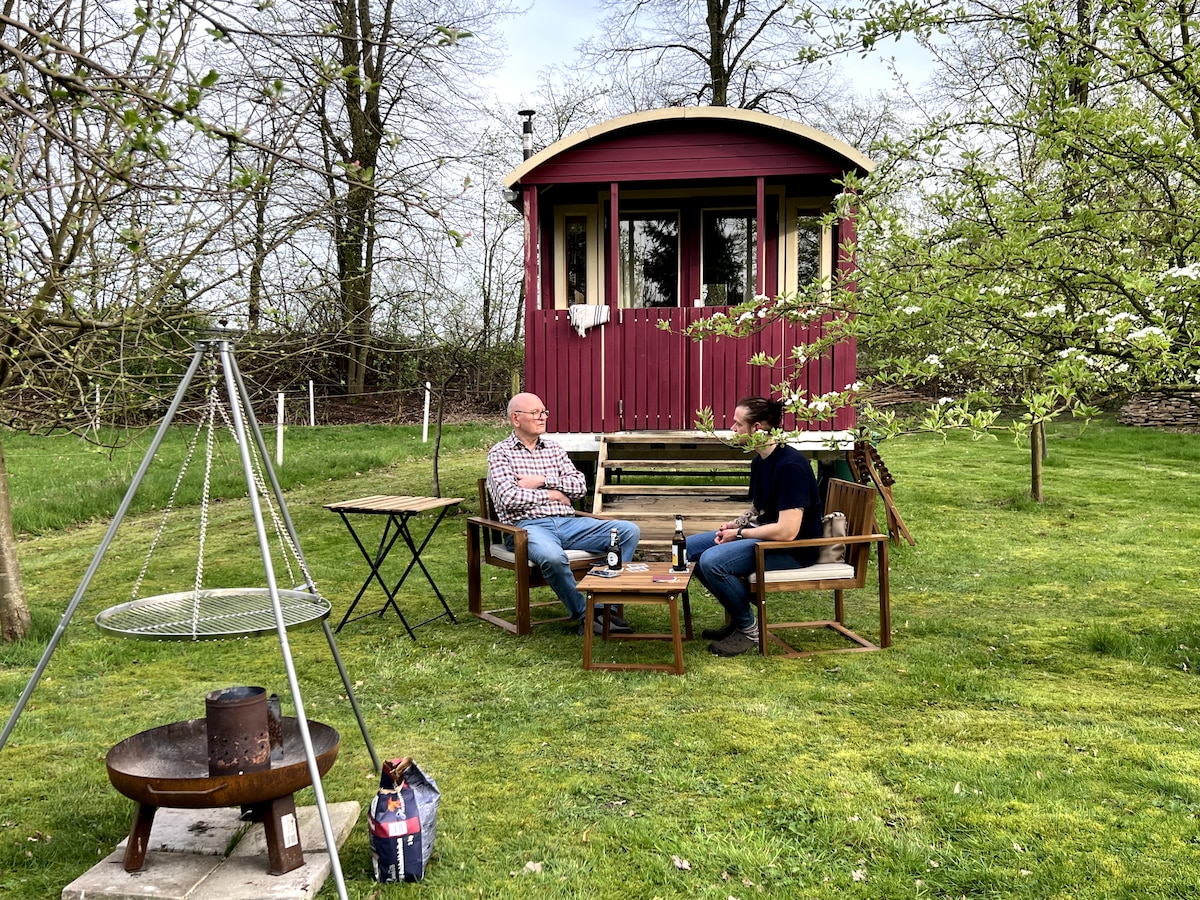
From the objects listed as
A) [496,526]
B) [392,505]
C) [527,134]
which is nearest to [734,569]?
[496,526]

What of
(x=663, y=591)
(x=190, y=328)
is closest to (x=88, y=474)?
(x=190, y=328)

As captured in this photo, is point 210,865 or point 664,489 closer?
point 210,865

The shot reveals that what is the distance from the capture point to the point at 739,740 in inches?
160

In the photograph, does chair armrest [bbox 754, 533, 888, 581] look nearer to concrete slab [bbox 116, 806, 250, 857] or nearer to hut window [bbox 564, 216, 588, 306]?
concrete slab [bbox 116, 806, 250, 857]

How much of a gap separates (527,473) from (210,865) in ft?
11.3

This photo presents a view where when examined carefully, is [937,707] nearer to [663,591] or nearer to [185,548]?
[663,591]

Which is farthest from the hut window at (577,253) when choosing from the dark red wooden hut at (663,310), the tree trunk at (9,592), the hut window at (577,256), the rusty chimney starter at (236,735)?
the rusty chimney starter at (236,735)

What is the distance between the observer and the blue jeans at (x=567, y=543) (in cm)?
565

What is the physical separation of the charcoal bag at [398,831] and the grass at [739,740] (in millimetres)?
63

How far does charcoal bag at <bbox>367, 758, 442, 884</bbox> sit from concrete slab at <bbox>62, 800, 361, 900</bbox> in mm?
173

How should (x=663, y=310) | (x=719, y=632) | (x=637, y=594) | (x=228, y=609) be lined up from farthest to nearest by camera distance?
(x=663, y=310), (x=719, y=632), (x=637, y=594), (x=228, y=609)

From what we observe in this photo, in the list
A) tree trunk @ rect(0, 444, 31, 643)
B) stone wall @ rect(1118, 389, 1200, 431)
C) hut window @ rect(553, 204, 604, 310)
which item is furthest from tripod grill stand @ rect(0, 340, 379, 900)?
stone wall @ rect(1118, 389, 1200, 431)

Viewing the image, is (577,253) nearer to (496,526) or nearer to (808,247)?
(808,247)

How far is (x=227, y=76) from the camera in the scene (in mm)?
4805
